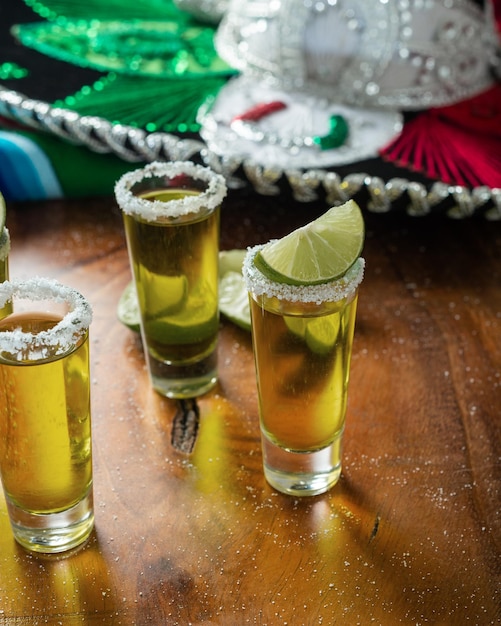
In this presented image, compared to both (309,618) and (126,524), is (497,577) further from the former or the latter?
(126,524)

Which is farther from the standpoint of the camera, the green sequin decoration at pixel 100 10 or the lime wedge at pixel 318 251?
the green sequin decoration at pixel 100 10

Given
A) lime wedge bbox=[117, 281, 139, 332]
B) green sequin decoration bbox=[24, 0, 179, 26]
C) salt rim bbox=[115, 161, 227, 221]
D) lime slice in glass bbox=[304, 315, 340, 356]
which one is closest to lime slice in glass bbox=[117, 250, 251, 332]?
lime wedge bbox=[117, 281, 139, 332]

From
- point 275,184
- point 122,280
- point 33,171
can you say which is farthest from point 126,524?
point 33,171

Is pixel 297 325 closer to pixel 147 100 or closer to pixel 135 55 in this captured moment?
pixel 147 100

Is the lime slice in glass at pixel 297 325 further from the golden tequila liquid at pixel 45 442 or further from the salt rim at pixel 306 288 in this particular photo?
the golden tequila liquid at pixel 45 442

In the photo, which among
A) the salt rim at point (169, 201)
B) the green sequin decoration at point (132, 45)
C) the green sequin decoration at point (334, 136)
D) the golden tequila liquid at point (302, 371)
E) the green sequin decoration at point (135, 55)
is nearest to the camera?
the golden tequila liquid at point (302, 371)

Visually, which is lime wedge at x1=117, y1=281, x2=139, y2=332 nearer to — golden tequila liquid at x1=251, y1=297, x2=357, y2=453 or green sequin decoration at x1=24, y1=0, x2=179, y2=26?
golden tequila liquid at x1=251, y1=297, x2=357, y2=453

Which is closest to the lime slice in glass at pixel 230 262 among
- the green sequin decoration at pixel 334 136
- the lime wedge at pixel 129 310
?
the lime wedge at pixel 129 310
